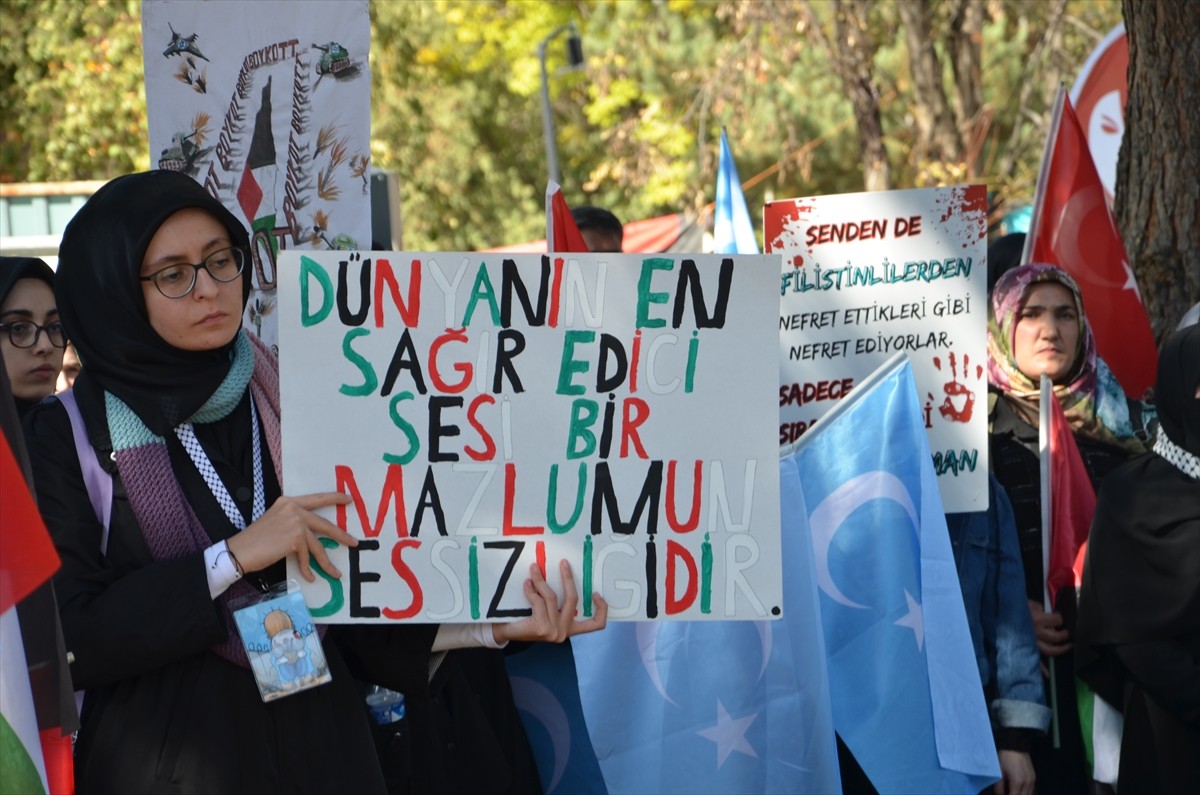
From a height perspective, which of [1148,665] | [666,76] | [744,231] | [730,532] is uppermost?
[666,76]

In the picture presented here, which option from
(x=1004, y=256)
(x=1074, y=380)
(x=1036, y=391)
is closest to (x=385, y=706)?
(x=1036, y=391)

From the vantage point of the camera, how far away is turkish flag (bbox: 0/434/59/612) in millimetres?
2053

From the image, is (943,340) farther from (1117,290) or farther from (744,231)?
(744,231)

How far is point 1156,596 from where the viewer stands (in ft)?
12.3

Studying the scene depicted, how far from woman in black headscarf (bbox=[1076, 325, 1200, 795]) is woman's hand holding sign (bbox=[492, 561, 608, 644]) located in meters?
1.71

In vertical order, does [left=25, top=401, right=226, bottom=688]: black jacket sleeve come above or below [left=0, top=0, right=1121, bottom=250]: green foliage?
below

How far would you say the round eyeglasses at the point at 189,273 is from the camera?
257 centimetres

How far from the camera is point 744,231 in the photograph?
624 centimetres

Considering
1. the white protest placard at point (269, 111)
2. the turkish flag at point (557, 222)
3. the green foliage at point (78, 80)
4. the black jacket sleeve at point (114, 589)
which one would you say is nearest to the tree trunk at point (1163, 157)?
the turkish flag at point (557, 222)

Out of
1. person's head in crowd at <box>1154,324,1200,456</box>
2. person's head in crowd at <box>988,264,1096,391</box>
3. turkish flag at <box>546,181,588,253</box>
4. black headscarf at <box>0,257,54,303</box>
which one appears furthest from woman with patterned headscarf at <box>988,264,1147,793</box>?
black headscarf at <box>0,257,54,303</box>

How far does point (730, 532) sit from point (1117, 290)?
3.28 meters

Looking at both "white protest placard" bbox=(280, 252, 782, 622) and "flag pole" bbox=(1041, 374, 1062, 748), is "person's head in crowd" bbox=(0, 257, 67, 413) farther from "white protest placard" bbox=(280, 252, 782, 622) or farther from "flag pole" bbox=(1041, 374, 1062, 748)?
"flag pole" bbox=(1041, 374, 1062, 748)

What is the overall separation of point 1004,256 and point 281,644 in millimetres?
4274

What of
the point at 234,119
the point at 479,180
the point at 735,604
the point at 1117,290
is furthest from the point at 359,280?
the point at 479,180
